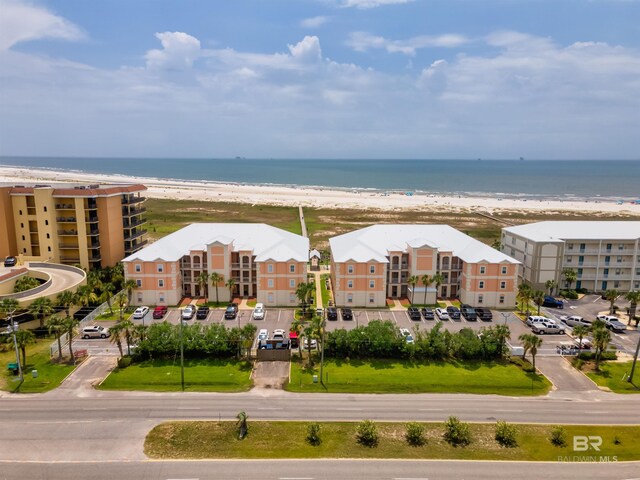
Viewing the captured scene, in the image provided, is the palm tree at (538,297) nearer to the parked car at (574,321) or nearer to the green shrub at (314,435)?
the parked car at (574,321)

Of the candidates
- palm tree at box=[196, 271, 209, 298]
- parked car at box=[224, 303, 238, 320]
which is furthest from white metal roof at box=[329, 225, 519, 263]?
palm tree at box=[196, 271, 209, 298]

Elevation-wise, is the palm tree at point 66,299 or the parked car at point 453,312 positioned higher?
the palm tree at point 66,299

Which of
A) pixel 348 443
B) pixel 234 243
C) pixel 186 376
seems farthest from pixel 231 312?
pixel 348 443

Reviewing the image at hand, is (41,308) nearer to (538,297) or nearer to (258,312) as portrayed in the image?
(258,312)

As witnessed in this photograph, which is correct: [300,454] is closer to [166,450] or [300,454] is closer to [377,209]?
[166,450]

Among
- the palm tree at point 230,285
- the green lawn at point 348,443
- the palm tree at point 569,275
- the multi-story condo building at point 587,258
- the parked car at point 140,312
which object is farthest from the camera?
the multi-story condo building at point 587,258

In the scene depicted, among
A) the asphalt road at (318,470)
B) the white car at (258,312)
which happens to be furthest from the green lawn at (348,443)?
the white car at (258,312)

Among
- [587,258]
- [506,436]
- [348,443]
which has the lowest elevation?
[348,443]
